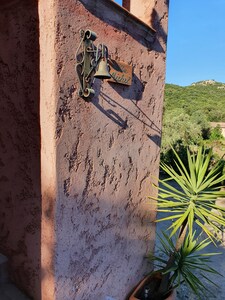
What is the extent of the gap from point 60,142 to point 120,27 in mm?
1403

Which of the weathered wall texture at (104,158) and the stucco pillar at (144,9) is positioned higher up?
the stucco pillar at (144,9)

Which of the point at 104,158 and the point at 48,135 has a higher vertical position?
the point at 48,135

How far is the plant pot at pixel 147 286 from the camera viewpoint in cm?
310

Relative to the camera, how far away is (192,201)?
3053 mm

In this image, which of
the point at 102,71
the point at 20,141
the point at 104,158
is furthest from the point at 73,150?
the point at 20,141

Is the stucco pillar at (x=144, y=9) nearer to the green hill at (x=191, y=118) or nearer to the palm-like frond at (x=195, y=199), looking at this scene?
the palm-like frond at (x=195, y=199)

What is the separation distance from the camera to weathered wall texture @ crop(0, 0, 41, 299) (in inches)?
93.0

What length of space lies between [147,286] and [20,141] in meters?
2.53

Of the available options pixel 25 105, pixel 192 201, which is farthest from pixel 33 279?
pixel 192 201

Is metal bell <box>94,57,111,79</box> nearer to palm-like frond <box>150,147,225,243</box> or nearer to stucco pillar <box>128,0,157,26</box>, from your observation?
stucco pillar <box>128,0,157,26</box>

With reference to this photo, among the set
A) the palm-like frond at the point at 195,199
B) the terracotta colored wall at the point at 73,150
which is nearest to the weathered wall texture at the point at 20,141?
the terracotta colored wall at the point at 73,150

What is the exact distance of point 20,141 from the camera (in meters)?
2.60

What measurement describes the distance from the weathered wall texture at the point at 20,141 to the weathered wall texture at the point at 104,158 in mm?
536

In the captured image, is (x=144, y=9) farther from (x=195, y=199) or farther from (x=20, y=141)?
(x=195, y=199)
